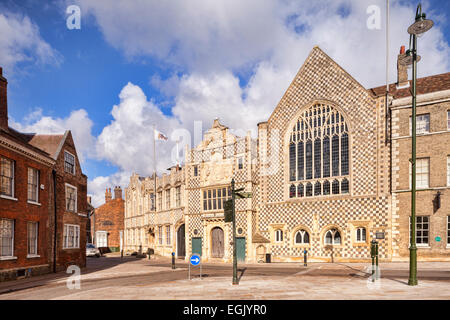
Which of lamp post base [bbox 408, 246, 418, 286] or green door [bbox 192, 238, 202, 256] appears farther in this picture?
green door [bbox 192, 238, 202, 256]

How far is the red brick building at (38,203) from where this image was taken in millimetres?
18859

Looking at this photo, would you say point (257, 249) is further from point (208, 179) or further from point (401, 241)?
point (401, 241)

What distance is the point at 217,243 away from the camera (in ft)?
114

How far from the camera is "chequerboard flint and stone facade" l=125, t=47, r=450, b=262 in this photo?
2512 cm

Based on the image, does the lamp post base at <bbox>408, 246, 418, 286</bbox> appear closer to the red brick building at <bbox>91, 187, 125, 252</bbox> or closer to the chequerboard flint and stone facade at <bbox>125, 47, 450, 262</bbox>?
the chequerboard flint and stone facade at <bbox>125, 47, 450, 262</bbox>

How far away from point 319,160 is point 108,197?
39.6 m

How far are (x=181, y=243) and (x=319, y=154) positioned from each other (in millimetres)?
18072

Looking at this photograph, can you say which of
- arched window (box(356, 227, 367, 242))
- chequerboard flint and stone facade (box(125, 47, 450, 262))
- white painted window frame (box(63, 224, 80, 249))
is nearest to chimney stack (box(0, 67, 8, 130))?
white painted window frame (box(63, 224, 80, 249))

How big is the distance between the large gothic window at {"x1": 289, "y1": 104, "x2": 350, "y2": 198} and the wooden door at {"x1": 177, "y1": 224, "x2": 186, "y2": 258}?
1380 cm

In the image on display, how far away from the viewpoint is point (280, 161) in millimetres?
31453

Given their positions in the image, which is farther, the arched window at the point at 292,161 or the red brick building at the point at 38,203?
the arched window at the point at 292,161

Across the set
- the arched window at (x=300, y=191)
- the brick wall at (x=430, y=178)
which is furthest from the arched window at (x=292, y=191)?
the brick wall at (x=430, y=178)

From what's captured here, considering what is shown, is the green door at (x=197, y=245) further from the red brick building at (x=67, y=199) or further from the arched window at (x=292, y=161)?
the red brick building at (x=67, y=199)

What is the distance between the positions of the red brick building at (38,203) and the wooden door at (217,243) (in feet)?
38.9
